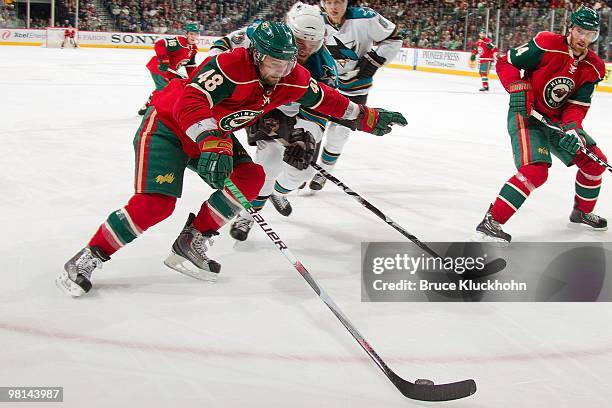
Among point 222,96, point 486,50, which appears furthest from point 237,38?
point 486,50

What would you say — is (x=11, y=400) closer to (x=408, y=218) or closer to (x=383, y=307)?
(x=383, y=307)

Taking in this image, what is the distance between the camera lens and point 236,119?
8.92 ft

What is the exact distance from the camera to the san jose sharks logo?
4543 millimetres

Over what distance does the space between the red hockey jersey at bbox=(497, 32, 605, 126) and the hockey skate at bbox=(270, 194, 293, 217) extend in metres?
1.26

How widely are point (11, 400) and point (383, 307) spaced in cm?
129

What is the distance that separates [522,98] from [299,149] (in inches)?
43.7

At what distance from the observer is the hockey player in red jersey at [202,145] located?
2.44m

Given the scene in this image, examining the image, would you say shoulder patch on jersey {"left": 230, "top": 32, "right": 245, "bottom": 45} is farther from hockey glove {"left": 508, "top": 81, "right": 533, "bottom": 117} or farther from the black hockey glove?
hockey glove {"left": 508, "top": 81, "right": 533, "bottom": 117}

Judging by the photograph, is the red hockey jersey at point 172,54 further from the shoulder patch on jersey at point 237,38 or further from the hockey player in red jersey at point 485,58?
the hockey player in red jersey at point 485,58

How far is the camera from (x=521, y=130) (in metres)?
3.48

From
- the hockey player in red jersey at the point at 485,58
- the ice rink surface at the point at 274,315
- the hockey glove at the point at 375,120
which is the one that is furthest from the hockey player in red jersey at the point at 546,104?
the hockey player in red jersey at the point at 485,58

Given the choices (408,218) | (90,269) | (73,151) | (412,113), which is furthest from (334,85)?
(412,113)

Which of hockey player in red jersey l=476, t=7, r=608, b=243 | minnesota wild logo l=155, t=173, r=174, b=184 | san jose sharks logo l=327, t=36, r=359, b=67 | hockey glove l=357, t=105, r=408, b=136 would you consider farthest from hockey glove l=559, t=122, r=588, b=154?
minnesota wild logo l=155, t=173, r=174, b=184

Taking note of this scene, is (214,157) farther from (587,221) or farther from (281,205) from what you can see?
(587,221)
